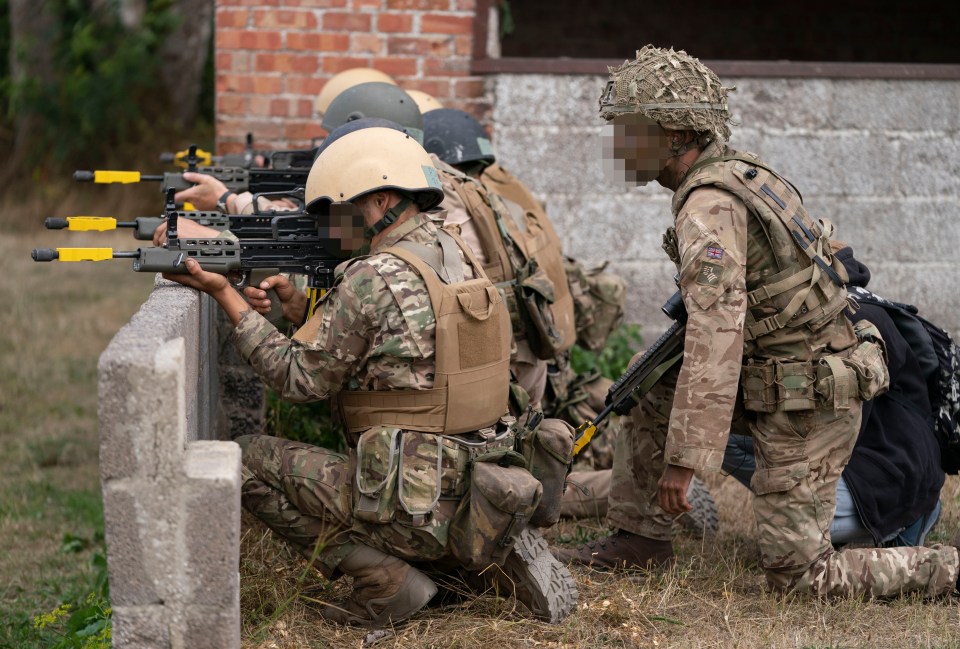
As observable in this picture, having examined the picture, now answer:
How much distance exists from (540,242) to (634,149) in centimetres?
143

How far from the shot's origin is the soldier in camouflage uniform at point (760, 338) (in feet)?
12.1

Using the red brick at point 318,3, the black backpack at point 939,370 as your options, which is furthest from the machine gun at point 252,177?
the black backpack at point 939,370

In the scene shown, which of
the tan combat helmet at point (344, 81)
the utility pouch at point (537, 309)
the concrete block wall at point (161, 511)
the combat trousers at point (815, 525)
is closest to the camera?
the concrete block wall at point (161, 511)

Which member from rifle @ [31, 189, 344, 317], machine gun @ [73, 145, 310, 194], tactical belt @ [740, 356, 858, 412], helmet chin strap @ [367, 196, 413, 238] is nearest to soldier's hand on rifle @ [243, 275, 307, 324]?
rifle @ [31, 189, 344, 317]

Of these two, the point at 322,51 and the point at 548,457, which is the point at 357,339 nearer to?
the point at 548,457

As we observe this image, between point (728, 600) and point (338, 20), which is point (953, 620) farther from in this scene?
point (338, 20)

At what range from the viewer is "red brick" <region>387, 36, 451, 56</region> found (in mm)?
6812

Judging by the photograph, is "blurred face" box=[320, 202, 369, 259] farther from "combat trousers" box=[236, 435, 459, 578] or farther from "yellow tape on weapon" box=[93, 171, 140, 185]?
"yellow tape on weapon" box=[93, 171, 140, 185]

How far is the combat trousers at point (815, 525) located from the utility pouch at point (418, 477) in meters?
1.15

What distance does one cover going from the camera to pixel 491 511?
11.6 ft

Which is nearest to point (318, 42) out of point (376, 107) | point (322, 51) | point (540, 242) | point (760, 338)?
point (322, 51)

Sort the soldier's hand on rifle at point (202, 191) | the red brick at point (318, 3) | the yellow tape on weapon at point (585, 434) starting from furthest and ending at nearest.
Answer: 1. the red brick at point (318, 3)
2. the soldier's hand on rifle at point (202, 191)
3. the yellow tape on weapon at point (585, 434)

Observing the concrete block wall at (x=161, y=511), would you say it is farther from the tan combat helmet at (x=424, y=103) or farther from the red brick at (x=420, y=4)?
the red brick at (x=420, y=4)

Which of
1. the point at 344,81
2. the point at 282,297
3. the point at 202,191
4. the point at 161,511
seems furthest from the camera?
the point at 344,81
